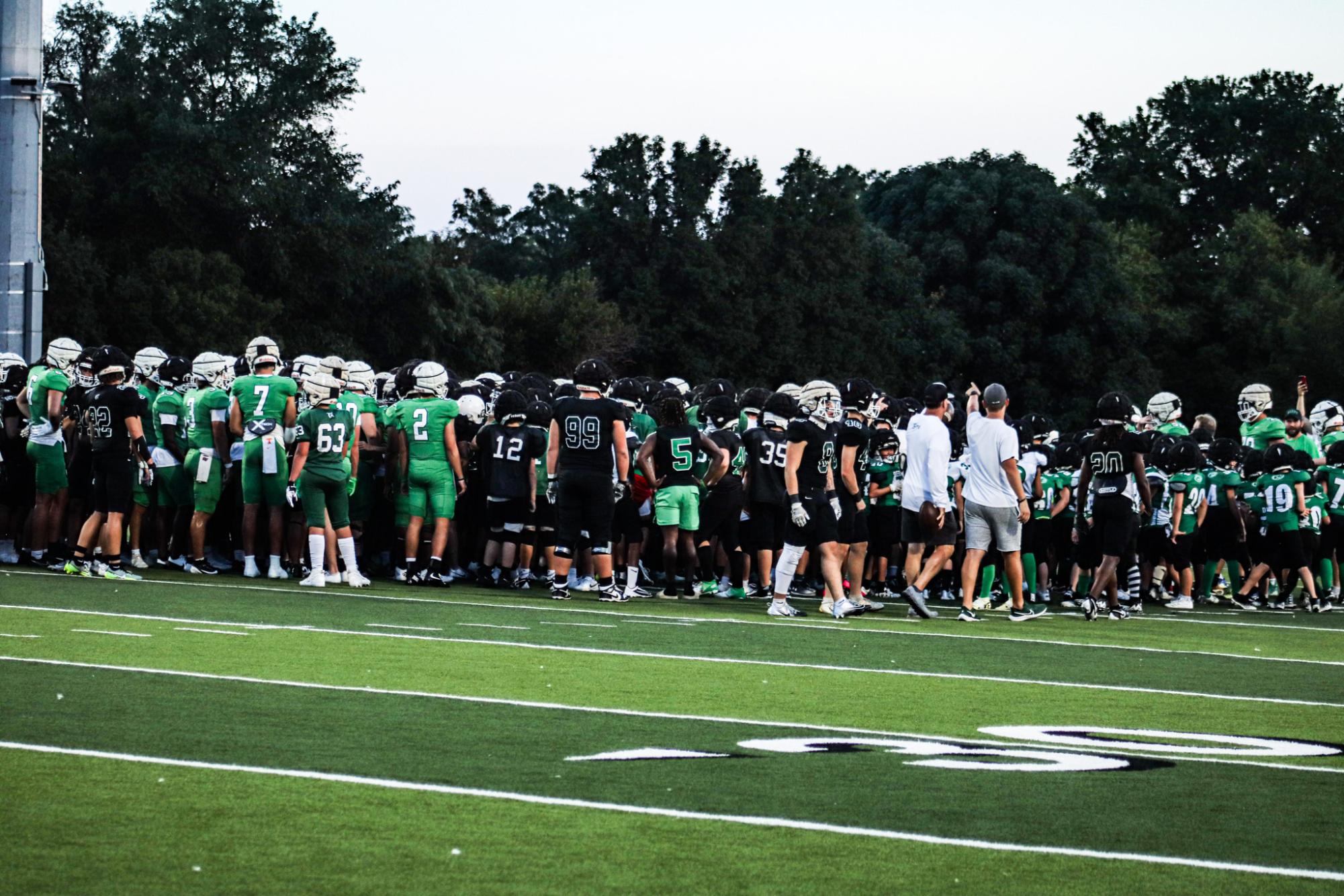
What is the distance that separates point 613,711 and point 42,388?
9671 mm

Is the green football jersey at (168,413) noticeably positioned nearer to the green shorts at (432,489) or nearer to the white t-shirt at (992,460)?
the green shorts at (432,489)

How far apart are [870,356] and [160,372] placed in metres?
61.2

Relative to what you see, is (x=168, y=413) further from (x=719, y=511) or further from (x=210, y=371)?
(x=719, y=511)

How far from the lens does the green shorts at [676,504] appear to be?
18688 millimetres

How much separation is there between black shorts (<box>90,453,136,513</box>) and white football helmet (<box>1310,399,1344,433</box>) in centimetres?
1341

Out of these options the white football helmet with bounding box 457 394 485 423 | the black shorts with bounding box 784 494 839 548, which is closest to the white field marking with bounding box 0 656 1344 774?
the black shorts with bounding box 784 494 839 548

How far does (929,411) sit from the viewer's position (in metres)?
17.5

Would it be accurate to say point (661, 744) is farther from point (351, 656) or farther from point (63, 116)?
point (63, 116)

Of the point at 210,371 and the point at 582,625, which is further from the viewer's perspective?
the point at 210,371

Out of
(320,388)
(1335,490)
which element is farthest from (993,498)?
(1335,490)

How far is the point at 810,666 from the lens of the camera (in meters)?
12.3

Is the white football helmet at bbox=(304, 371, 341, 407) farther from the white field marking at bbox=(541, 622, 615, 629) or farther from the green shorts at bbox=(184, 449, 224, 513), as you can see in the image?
the white field marking at bbox=(541, 622, 615, 629)

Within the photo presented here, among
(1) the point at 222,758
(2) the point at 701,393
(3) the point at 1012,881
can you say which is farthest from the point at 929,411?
(3) the point at 1012,881

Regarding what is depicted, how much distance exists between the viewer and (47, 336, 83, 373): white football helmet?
19.7 metres
